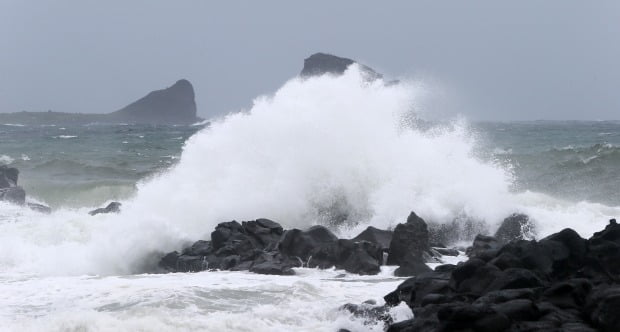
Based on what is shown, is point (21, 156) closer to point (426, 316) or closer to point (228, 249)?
point (228, 249)

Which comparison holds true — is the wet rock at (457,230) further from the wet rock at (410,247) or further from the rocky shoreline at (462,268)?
the wet rock at (410,247)

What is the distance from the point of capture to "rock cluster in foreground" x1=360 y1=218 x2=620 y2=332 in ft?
25.0

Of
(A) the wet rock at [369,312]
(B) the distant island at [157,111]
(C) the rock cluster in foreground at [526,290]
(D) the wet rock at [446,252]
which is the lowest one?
(D) the wet rock at [446,252]

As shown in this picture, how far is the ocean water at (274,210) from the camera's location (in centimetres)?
991

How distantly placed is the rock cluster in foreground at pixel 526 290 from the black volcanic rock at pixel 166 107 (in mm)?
131328

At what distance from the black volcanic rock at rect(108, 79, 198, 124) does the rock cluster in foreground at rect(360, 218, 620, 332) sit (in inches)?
5170

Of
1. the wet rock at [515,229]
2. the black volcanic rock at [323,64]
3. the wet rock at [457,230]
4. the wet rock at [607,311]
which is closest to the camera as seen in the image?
the wet rock at [607,311]

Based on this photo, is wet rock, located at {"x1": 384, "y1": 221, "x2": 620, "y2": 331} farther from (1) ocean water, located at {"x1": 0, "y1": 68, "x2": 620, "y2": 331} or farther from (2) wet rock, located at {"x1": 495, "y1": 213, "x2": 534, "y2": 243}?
(2) wet rock, located at {"x1": 495, "y1": 213, "x2": 534, "y2": 243}

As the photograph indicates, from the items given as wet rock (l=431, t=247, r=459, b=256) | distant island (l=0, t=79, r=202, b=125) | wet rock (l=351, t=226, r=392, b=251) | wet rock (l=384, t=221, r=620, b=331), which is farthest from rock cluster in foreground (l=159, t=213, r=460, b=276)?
distant island (l=0, t=79, r=202, b=125)

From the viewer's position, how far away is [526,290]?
841cm

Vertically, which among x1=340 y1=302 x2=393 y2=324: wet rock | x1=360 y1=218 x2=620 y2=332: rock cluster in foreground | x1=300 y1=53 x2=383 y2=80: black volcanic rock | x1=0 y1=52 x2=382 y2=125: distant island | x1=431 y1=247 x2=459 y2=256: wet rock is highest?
x1=300 y1=53 x2=383 y2=80: black volcanic rock

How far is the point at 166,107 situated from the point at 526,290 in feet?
455

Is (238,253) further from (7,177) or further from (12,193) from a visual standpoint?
(7,177)

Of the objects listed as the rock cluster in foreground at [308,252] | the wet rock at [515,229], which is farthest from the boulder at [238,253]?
the wet rock at [515,229]
